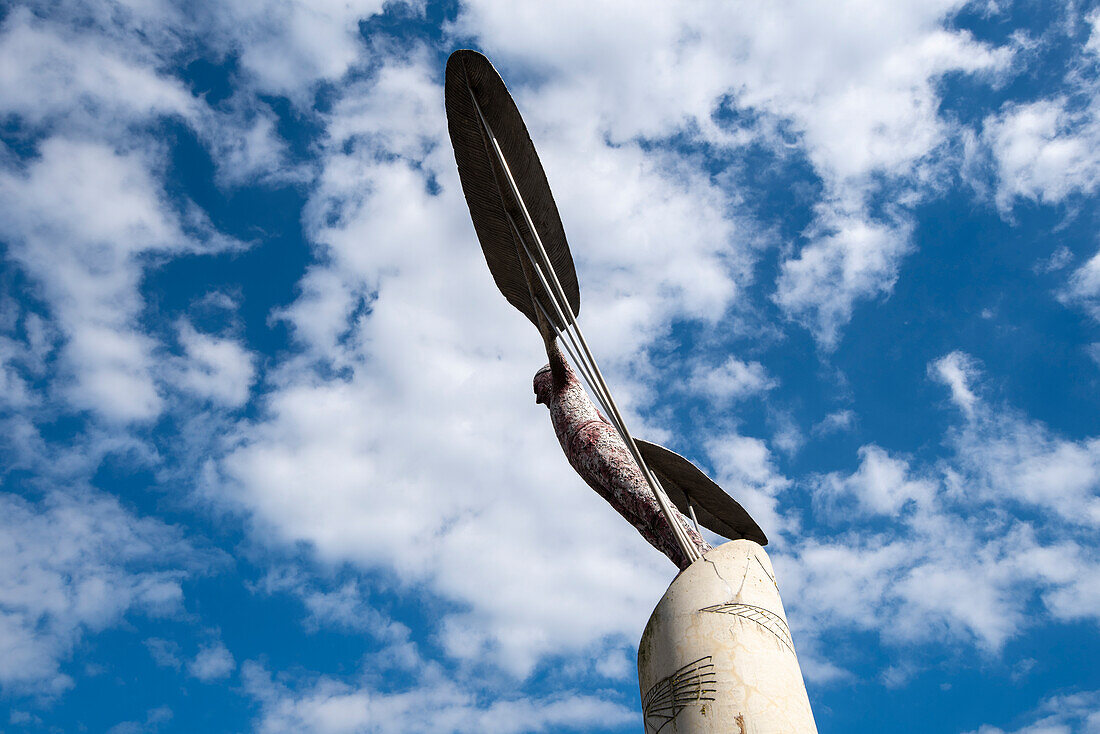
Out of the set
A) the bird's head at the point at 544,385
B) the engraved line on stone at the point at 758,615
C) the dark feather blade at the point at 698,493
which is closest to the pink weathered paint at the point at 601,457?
the bird's head at the point at 544,385

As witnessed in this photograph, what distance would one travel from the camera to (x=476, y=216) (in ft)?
21.4

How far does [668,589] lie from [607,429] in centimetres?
204

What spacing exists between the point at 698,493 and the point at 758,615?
2.27 metres

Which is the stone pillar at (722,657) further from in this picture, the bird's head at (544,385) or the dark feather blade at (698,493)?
the bird's head at (544,385)

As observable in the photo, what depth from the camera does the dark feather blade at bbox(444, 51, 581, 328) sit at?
236 inches

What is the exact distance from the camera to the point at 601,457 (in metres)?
6.11

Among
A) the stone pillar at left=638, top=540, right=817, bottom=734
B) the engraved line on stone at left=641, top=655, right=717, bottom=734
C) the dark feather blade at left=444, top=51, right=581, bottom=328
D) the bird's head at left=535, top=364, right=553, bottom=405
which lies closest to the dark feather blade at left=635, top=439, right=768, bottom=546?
the bird's head at left=535, top=364, right=553, bottom=405

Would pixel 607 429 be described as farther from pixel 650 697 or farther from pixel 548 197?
pixel 650 697

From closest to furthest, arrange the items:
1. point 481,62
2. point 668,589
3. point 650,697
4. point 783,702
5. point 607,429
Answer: point 783,702
point 650,697
point 668,589
point 481,62
point 607,429

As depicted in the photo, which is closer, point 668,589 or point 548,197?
point 668,589

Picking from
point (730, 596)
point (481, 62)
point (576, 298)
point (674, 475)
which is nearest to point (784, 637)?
point (730, 596)

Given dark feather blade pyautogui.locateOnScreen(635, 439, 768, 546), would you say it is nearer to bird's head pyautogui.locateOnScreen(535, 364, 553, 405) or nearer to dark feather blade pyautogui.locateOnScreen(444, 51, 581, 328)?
bird's head pyautogui.locateOnScreen(535, 364, 553, 405)

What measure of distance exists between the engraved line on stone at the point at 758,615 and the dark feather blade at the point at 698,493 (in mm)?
2119

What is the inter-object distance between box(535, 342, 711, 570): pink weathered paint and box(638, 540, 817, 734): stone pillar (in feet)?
2.14
